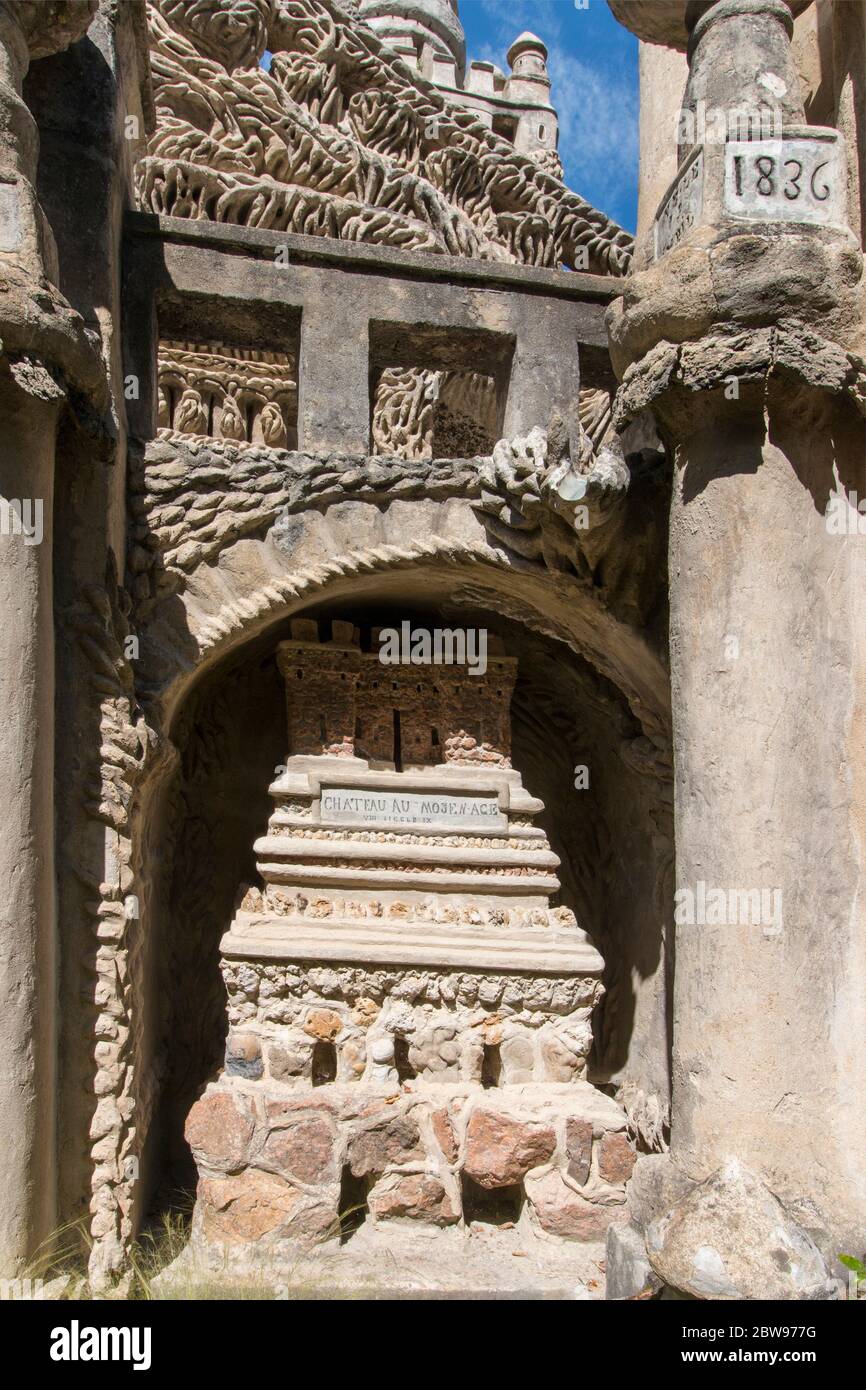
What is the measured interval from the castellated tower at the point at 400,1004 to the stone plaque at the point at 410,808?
0.01 meters

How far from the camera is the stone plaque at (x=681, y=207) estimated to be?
16.7ft

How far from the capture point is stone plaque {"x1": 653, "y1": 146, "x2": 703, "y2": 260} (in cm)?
510

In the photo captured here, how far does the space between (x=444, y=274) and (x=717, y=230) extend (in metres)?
2.15

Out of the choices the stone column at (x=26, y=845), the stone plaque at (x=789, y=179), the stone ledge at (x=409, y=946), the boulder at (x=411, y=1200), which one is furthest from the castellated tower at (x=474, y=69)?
the boulder at (x=411, y=1200)

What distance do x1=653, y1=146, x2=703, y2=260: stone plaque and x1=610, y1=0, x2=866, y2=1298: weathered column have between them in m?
0.03

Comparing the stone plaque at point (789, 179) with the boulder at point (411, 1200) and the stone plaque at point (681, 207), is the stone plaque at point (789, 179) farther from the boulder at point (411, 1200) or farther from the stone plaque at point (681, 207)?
the boulder at point (411, 1200)

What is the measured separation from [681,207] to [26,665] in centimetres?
328

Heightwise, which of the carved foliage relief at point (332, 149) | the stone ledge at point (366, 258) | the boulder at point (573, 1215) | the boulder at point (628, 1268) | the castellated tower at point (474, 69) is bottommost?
the boulder at point (573, 1215)

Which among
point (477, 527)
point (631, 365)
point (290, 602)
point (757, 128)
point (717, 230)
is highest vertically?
point (757, 128)

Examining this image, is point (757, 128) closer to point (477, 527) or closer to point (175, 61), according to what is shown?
point (477, 527)

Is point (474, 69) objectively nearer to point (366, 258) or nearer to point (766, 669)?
point (366, 258)

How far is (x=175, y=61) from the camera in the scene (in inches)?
368
